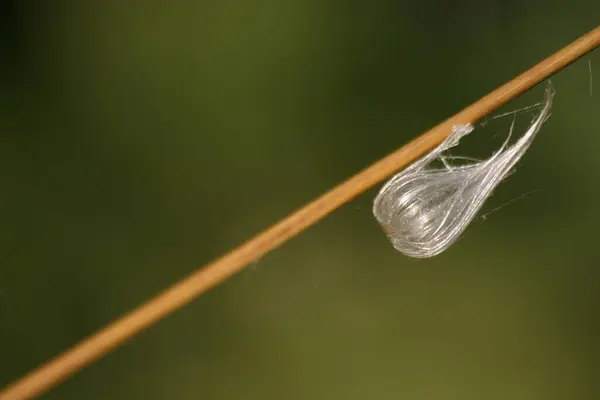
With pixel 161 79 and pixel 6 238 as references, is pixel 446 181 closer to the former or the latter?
pixel 161 79

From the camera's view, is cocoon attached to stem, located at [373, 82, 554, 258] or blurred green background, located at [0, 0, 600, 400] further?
blurred green background, located at [0, 0, 600, 400]

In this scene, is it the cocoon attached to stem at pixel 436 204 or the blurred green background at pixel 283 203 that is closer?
the cocoon attached to stem at pixel 436 204

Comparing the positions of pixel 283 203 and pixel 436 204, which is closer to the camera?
pixel 436 204

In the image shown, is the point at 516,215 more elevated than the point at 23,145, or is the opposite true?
the point at 23,145

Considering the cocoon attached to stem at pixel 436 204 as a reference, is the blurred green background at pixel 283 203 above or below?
above

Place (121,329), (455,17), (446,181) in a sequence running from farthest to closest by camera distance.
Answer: (455,17) < (446,181) < (121,329)

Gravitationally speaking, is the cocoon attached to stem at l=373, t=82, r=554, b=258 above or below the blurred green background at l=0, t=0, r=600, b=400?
below

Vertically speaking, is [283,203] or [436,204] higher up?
[283,203]

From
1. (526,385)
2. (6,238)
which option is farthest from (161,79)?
(526,385)
